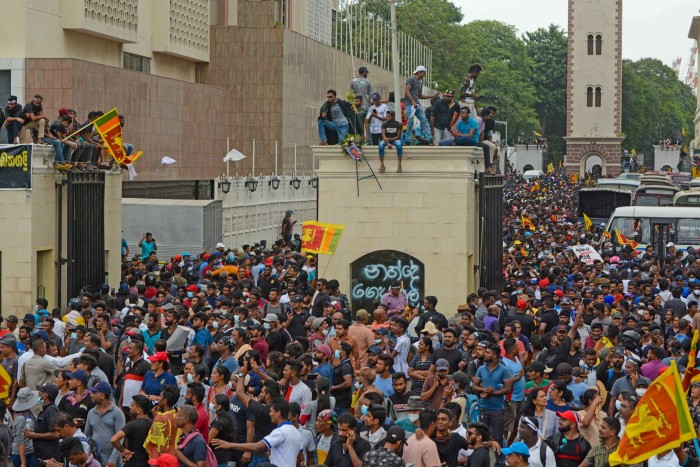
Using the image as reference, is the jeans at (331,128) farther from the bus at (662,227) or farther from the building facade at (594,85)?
the building facade at (594,85)

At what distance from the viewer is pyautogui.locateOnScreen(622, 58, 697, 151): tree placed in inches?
5167

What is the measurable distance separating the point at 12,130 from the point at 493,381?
13.1 metres

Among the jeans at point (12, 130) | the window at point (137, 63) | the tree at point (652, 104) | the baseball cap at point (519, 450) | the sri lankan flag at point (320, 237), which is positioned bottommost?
the baseball cap at point (519, 450)

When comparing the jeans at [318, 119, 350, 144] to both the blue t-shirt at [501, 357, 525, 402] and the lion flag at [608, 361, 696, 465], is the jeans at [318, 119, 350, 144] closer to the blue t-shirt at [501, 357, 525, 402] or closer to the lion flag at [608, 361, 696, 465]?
the blue t-shirt at [501, 357, 525, 402]

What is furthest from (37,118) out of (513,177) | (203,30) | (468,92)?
(513,177)

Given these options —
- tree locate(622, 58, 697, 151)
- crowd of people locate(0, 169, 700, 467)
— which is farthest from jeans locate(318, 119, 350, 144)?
tree locate(622, 58, 697, 151)

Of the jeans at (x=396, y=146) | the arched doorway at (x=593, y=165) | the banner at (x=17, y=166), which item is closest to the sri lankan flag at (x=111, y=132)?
the banner at (x=17, y=166)

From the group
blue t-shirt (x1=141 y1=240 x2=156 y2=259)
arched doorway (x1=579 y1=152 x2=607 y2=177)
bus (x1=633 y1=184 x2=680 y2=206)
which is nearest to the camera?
blue t-shirt (x1=141 y1=240 x2=156 y2=259)

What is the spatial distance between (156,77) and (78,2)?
19.8ft

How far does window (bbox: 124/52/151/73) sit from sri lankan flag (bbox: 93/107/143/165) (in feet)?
65.3

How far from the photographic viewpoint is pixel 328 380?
14.4m

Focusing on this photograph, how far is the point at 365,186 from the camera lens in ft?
85.8

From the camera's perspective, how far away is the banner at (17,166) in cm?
2455

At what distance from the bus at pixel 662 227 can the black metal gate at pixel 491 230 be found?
31.6ft
